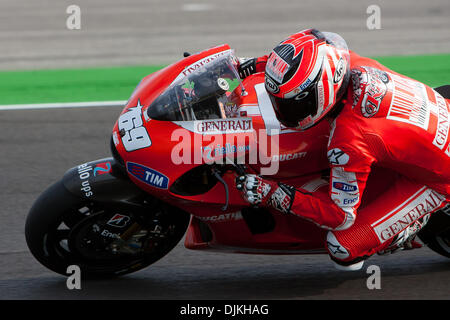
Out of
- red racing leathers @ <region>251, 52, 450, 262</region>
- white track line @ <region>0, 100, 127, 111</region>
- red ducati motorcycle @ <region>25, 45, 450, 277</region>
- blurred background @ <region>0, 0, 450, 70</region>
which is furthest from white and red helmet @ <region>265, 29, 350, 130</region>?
blurred background @ <region>0, 0, 450, 70</region>

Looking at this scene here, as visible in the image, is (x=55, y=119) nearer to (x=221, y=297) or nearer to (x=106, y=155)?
(x=106, y=155)

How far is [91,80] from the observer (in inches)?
380

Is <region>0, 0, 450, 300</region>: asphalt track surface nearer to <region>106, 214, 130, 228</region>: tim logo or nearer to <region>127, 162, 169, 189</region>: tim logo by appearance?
<region>106, 214, 130, 228</region>: tim logo

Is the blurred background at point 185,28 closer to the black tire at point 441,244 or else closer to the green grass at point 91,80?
the green grass at point 91,80

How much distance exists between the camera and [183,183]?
4.04 m

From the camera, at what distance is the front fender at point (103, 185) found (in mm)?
4191

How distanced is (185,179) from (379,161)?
1003 millimetres

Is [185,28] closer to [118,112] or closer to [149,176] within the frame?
[118,112]

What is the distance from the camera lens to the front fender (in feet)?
13.8

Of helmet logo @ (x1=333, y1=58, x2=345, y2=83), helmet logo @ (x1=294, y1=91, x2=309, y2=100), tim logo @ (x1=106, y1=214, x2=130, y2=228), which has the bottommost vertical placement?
tim logo @ (x1=106, y1=214, x2=130, y2=228)

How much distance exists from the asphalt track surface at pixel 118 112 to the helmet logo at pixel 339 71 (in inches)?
52.7

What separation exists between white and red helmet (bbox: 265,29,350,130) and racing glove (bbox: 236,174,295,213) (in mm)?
319

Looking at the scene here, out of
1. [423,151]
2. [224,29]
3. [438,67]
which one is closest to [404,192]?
[423,151]

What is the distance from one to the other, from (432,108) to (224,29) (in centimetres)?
860
